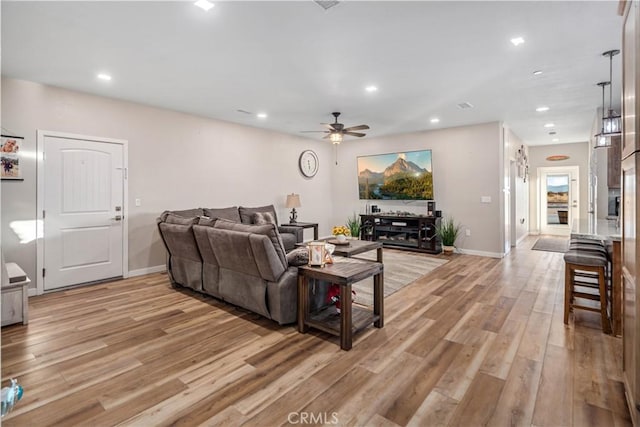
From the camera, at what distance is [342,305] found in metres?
2.66

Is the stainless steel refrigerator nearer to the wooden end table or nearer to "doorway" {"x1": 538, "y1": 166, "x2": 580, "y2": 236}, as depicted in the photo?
the wooden end table

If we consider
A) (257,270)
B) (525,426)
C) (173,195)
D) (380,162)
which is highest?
(380,162)

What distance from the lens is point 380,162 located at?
7.76 m

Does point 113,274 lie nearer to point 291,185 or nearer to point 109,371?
point 109,371

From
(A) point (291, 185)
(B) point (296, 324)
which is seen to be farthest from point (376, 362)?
(A) point (291, 185)

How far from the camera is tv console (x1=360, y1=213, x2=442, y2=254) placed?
675 cm

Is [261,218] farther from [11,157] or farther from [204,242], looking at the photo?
[11,157]

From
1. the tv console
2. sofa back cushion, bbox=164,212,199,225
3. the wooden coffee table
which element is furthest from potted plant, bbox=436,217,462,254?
sofa back cushion, bbox=164,212,199,225

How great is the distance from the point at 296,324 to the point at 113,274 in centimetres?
325

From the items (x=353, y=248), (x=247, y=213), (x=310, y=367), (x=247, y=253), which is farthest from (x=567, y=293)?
(x=247, y=213)

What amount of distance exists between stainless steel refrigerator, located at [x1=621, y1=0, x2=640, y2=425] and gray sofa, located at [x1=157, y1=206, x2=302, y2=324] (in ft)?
7.55

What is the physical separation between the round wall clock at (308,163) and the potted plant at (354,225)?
150cm

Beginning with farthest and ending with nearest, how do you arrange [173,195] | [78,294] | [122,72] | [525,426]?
[173,195] < [78,294] < [122,72] < [525,426]

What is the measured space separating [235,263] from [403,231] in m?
4.66
